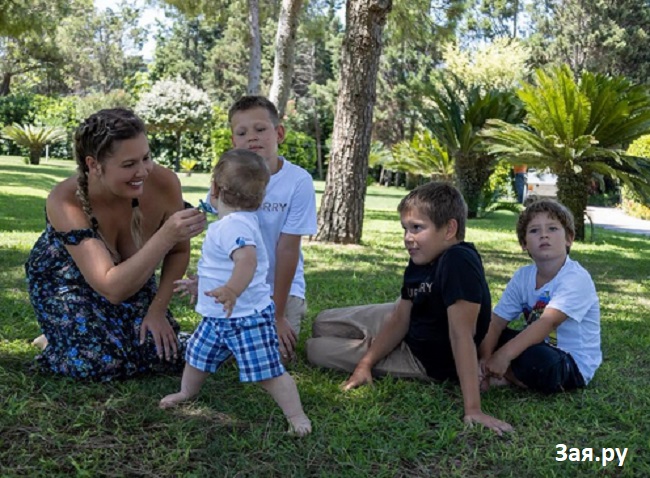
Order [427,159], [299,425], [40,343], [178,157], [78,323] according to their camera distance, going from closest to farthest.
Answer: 1. [299,425]
2. [78,323]
3. [40,343]
4. [427,159]
5. [178,157]

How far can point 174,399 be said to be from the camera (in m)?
3.08

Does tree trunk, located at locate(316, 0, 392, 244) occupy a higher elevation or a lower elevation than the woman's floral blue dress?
higher

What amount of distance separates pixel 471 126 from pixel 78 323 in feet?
43.1

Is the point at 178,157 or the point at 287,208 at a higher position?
the point at 287,208

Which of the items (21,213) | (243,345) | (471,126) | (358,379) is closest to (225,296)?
(243,345)

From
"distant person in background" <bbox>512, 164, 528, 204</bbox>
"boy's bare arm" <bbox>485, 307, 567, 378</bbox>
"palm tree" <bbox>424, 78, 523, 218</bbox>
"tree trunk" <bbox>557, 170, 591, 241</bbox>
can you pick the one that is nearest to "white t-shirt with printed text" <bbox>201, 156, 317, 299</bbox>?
"boy's bare arm" <bbox>485, 307, 567, 378</bbox>

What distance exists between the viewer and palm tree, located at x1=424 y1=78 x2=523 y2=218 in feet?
50.8

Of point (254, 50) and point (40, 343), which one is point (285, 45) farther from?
point (40, 343)

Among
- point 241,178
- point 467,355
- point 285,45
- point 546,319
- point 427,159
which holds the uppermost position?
point 285,45

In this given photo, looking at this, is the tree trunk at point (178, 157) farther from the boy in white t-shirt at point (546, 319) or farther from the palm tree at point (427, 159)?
the boy in white t-shirt at point (546, 319)

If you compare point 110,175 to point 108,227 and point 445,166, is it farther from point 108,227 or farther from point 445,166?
point 445,166

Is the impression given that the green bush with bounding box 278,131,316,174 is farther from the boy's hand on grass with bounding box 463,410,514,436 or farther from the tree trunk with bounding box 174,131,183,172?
the boy's hand on grass with bounding box 463,410,514,436

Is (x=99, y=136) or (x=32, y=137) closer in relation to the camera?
(x=99, y=136)

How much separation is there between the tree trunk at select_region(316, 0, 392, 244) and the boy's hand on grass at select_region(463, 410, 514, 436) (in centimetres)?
603
